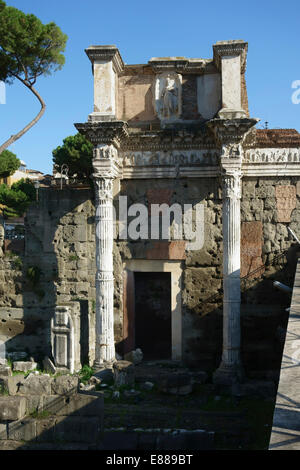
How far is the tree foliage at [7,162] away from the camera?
85.5 ft

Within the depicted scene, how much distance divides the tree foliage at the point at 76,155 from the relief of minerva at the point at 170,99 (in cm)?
1783

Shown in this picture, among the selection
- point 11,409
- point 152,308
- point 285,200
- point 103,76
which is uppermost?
point 103,76

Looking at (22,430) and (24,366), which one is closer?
(22,430)

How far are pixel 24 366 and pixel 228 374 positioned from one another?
4.76 metres

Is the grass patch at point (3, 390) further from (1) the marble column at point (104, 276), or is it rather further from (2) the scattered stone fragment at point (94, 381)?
(1) the marble column at point (104, 276)

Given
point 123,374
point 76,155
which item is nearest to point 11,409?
point 123,374

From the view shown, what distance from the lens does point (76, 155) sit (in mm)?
28625

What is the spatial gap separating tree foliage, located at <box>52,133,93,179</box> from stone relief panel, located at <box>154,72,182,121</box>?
17.7 metres

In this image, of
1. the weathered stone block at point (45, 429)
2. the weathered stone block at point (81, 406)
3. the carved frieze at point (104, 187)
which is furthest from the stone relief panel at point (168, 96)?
the weathered stone block at point (45, 429)

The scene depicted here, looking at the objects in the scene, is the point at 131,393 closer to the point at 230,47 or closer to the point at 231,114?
the point at 231,114

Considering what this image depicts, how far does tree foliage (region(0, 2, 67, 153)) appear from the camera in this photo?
1478 cm

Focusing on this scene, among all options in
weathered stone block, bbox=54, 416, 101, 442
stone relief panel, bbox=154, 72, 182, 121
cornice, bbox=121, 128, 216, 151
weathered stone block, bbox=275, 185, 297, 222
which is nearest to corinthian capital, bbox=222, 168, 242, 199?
cornice, bbox=121, 128, 216, 151

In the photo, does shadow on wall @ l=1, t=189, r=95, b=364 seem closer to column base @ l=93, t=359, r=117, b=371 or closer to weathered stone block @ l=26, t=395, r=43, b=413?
column base @ l=93, t=359, r=117, b=371

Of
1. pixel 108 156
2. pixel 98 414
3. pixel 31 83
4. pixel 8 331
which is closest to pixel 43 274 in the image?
pixel 8 331
